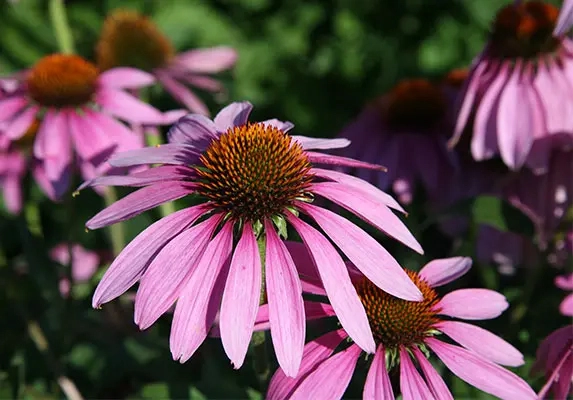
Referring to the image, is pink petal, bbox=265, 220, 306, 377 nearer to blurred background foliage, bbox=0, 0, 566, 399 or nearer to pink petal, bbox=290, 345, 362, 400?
pink petal, bbox=290, 345, 362, 400

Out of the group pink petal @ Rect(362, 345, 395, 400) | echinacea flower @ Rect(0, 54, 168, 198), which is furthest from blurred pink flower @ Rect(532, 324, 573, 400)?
echinacea flower @ Rect(0, 54, 168, 198)

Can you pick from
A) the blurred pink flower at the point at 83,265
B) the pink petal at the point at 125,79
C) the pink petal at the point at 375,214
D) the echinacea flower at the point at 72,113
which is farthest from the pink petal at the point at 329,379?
the blurred pink flower at the point at 83,265

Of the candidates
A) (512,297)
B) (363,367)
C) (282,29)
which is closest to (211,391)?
(363,367)

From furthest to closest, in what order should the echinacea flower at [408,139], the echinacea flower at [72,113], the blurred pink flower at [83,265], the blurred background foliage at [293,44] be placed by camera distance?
the blurred background foliage at [293,44] → the blurred pink flower at [83,265] → the echinacea flower at [408,139] → the echinacea flower at [72,113]

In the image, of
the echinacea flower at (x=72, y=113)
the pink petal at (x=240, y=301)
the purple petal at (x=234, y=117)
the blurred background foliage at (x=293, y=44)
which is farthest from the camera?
the blurred background foliage at (x=293, y=44)

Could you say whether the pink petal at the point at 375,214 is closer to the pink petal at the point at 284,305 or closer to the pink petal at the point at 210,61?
the pink petal at the point at 284,305

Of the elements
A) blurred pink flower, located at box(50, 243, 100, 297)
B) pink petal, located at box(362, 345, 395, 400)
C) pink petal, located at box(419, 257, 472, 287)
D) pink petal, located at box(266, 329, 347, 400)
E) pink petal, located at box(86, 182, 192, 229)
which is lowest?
pink petal, located at box(362, 345, 395, 400)
